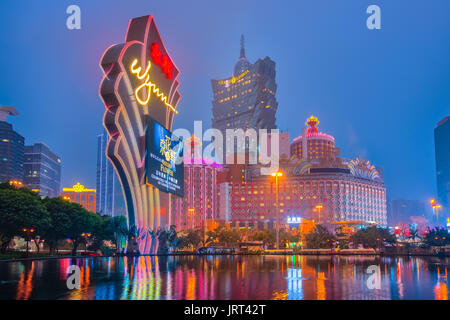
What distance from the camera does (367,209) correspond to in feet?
651

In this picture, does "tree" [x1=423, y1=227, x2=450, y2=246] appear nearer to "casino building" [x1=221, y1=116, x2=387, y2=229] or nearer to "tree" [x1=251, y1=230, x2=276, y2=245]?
"tree" [x1=251, y1=230, x2=276, y2=245]

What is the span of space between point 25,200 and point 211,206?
449 feet

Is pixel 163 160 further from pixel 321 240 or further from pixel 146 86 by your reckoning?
pixel 321 240

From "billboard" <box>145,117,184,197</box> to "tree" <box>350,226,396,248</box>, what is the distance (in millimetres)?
40260

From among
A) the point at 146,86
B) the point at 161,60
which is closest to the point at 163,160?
the point at 146,86

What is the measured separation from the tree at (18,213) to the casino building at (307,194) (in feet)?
422

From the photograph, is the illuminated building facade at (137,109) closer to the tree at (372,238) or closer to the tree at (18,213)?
the tree at (18,213)

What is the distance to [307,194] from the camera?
188 metres

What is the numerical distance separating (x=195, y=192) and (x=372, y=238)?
9856cm

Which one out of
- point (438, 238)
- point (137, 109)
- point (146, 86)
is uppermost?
point (146, 86)

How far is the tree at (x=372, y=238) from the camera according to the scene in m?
90.6

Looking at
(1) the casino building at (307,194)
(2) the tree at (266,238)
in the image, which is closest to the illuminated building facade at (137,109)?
(2) the tree at (266,238)

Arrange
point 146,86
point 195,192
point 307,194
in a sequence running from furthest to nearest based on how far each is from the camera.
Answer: point 307,194, point 195,192, point 146,86
